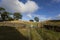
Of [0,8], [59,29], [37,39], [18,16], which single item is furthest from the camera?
[18,16]

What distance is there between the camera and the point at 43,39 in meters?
21.3

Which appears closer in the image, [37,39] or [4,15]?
[37,39]

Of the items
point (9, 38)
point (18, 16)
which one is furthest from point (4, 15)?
point (9, 38)

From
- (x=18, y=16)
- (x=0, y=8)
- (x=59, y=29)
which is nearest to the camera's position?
(x=59, y=29)

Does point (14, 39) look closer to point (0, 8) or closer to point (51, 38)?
point (51, 38)

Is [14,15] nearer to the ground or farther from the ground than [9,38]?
farther from the ground

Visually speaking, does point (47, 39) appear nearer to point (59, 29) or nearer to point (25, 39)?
point (25, 39)

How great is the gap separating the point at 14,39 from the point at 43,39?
4.54 metres

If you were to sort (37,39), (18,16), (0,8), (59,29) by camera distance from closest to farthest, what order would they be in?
(37,39)
(59,29)
(0,8)
(18,16)

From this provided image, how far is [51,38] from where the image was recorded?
2173 centimetres

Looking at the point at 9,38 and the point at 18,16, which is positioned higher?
the point at 18,16

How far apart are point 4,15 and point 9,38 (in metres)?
44.9

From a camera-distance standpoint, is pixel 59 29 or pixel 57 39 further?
pixel 59 29

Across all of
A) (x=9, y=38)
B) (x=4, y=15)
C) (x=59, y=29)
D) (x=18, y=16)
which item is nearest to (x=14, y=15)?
(x=18, y=16)
